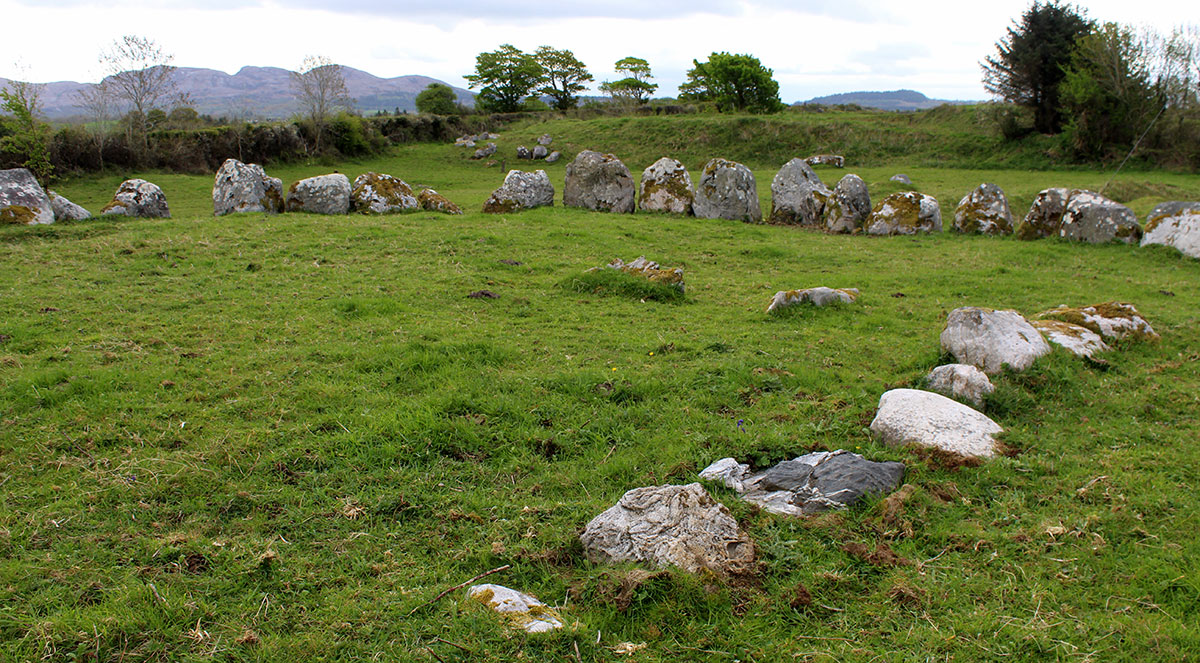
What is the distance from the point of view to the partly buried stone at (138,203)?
15.8 m

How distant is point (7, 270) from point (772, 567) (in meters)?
12.2

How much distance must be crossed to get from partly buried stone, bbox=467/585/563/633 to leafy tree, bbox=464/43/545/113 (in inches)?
2401

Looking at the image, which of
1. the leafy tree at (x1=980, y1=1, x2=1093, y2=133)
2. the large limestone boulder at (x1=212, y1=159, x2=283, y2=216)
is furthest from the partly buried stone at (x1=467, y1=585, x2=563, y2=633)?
the leafy tree at (x1=980, y1=1, x2=1093, y2=133)

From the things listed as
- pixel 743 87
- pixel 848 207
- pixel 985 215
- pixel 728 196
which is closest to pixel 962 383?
pixel 848 207

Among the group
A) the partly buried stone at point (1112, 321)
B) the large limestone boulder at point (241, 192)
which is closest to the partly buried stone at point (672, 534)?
the partly buried stone at point (1112, 321)

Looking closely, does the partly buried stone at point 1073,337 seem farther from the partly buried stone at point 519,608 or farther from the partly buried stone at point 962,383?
the partly buried stone at point 519,608

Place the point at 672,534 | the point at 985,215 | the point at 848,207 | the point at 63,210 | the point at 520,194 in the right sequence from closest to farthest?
1. the point at 672,534
2. the point at 63,210
3. the point at 985,215
4. the point at 848,207
5. the point at 520,194

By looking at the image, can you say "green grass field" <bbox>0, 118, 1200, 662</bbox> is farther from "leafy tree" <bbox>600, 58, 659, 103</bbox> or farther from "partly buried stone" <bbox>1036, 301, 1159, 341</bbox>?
"leafy tree" <bbox>600, 58, 659, 103</bbox>

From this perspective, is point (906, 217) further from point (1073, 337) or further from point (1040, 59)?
point (1040, 59)

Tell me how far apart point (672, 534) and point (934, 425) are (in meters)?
2.80

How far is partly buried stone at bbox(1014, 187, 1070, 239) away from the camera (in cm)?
1557

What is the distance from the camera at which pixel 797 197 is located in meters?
18.4

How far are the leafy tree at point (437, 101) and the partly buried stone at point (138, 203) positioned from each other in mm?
38386

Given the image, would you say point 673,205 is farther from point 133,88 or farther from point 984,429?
point 133,88
